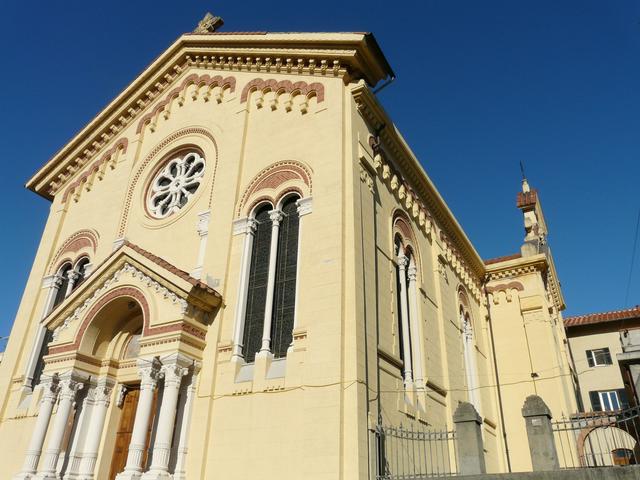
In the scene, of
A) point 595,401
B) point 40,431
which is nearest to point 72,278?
point 40,431

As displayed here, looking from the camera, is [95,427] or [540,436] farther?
[95,427]

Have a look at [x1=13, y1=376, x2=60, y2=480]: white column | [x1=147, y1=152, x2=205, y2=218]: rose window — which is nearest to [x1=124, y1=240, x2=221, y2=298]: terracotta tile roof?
[x1=147, y1=152, x2=205, y2=218]: rose window

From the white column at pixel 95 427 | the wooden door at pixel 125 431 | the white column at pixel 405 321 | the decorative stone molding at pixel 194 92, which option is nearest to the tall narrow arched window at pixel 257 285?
the wooden door at pixel 125 431

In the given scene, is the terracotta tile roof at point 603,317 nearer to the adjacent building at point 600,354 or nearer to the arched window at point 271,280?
the adjacent building at point 600,354

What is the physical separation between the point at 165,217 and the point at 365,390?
794 cm

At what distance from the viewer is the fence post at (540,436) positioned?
8.24m

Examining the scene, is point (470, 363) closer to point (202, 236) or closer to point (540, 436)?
point (540, 436)

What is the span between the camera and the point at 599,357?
30094 mm

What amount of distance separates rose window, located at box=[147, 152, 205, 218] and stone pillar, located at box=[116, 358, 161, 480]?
5.12 meters

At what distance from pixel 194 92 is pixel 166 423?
10.2 meters

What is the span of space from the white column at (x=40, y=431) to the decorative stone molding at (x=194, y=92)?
8375 mm

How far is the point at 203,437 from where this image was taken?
10250 mm

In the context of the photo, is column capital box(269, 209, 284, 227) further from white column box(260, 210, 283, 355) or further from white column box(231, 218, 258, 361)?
white column box(231, 218, 258, 361)

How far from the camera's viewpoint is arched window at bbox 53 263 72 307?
15992mm
